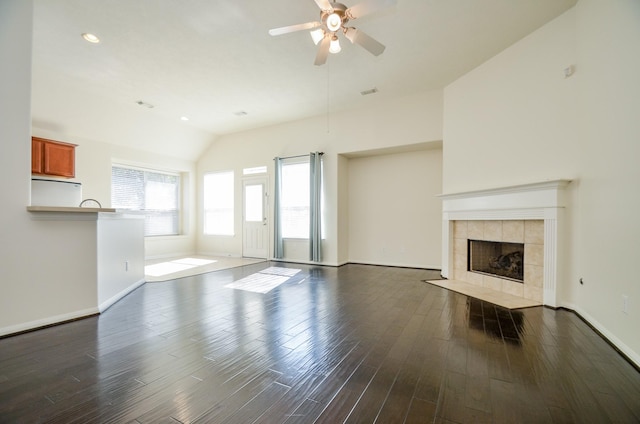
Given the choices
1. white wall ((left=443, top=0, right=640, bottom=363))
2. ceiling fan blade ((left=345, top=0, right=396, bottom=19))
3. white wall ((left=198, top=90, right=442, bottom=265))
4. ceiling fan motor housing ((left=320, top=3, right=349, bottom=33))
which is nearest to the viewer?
white wall ((left=443, top=0, right=640, bottom=363))

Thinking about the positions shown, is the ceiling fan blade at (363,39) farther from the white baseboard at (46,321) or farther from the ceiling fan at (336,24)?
the white baseboard at (46,321)

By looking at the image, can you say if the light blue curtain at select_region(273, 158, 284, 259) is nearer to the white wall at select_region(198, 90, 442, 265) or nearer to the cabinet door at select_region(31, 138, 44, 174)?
the white wall at select_region(198, 90, 442, 265)

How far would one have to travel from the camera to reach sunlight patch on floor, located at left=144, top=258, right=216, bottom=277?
5.25 m

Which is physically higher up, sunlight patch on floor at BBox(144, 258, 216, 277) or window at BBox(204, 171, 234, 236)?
window at BBox(204, 171, 234, 236)

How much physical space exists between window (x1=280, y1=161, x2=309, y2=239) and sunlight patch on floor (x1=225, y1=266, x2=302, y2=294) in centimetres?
111

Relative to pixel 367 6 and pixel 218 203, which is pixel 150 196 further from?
pixel 367 6

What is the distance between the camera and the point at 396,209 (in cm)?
579

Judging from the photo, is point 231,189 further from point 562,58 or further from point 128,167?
point 562,58

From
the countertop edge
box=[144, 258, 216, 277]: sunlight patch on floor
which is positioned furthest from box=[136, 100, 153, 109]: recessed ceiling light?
the countertop edge

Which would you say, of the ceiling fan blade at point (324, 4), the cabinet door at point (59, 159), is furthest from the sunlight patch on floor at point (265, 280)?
the cabinet door at point (59, 159)

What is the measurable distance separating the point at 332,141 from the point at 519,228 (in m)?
3.80

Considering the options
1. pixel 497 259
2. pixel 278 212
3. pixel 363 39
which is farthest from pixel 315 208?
pixel 363 39

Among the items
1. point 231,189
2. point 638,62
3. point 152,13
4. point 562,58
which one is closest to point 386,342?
point 638,62

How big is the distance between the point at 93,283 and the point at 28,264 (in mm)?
556
